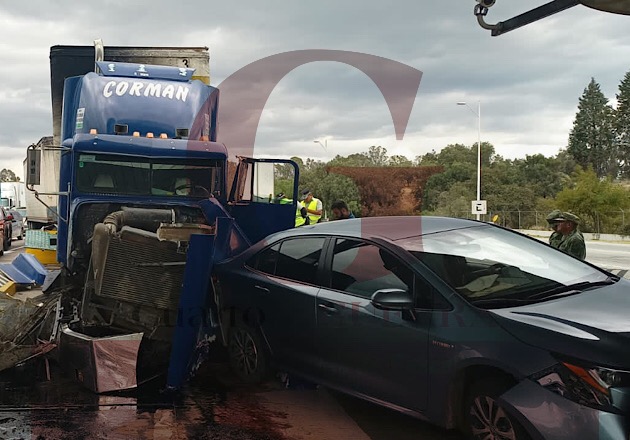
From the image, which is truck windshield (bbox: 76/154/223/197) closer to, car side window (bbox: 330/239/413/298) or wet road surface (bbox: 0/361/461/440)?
wet road surface (bbox: 0/361/461/440)

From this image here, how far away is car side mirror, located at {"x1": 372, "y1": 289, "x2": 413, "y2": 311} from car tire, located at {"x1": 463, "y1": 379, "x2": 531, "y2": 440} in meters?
0.65

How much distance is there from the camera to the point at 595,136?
84625 millimetres

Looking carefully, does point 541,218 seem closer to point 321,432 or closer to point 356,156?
point 356,156

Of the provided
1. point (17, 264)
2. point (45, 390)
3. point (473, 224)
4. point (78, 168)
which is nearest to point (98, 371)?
point (45, 390)

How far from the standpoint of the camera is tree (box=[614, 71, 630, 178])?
77688mm

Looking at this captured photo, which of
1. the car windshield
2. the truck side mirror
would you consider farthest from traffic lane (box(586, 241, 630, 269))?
the truck side mirror

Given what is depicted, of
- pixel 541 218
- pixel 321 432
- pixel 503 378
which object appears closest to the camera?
pixel 503 378

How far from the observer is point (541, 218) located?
4550 cm

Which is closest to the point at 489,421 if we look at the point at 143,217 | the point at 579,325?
the point at 579,325

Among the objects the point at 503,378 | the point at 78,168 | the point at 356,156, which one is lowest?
the point at 503,378

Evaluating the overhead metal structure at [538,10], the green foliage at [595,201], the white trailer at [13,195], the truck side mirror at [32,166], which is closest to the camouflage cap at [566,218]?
the overhead metal structure at [538,10]

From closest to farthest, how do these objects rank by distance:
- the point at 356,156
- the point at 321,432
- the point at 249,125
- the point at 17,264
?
the point at 321,432, the point at 249,125, the point at 17,264, the point at 356,156

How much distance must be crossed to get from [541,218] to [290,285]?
43.6 metres

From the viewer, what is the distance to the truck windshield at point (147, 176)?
7.60 meters
